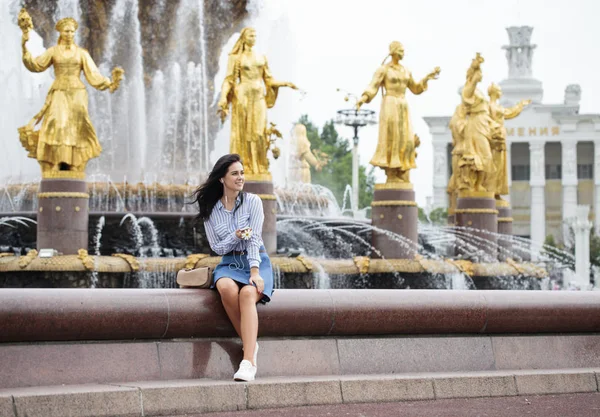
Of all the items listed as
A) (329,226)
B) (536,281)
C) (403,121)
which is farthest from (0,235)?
(536,281)

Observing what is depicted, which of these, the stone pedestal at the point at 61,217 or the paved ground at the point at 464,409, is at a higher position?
the stone pedestal at the point at 61,217

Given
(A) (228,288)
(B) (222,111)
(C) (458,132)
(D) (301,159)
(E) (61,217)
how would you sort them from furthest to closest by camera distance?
(D) (301,159)
(C) (458,132)
(B) (222,111)
(E) (61,217)
(A) (228,288)

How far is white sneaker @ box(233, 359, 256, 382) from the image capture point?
25.3 feet

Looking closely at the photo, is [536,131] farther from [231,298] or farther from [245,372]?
[245,372]

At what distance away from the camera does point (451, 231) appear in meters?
22.0

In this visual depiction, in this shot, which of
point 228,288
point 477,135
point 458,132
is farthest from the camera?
point 458,132

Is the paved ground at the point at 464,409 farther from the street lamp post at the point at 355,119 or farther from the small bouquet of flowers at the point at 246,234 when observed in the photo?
the street lamp post at the point at 355,119

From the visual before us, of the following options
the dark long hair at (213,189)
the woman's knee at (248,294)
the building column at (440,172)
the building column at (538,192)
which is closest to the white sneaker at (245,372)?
the woman's knee at (248,294)

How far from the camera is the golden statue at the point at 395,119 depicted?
→ 18.0 metres

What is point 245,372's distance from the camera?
25.4 ft

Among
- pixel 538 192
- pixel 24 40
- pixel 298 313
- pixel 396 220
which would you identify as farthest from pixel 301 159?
pixel 538 192

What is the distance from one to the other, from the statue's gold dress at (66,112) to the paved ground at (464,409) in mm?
8619

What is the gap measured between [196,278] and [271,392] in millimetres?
1081

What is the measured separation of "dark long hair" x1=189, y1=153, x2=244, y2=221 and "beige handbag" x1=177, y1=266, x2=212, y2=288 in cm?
36
